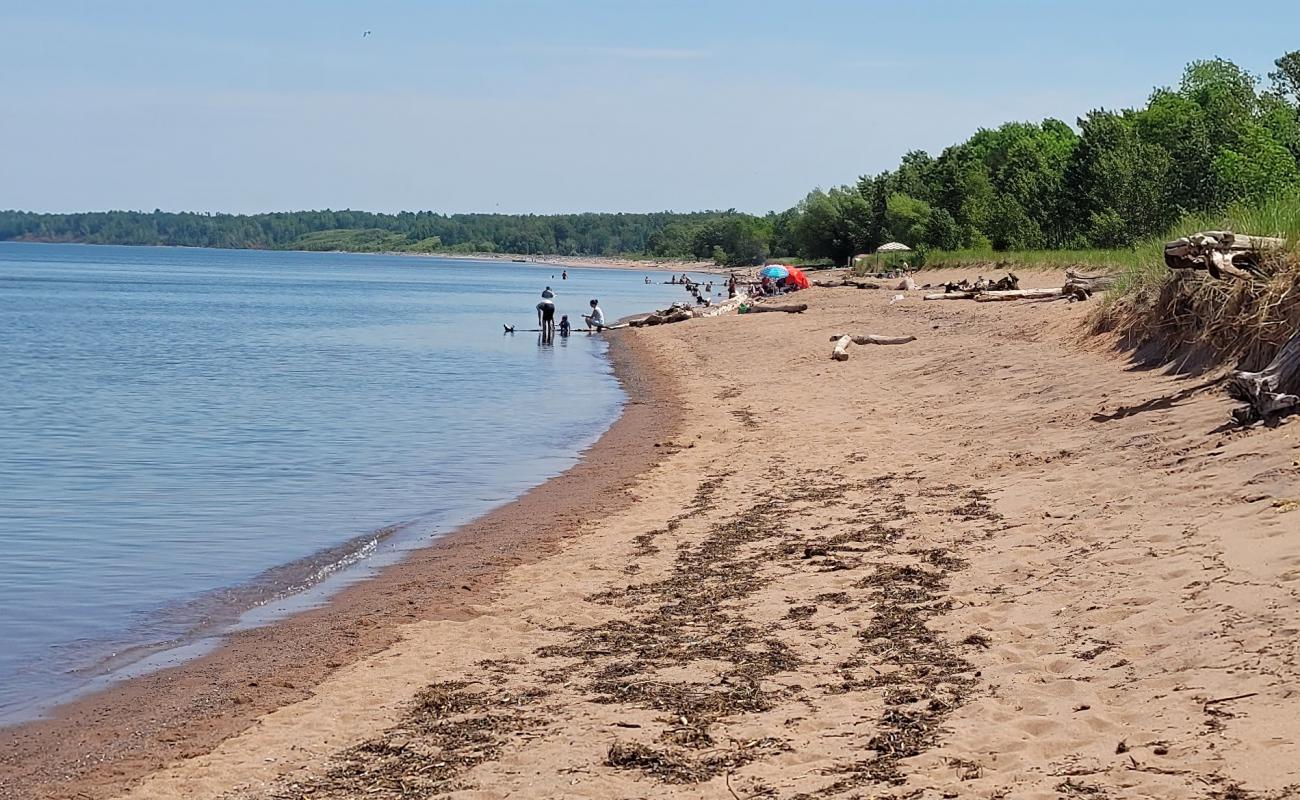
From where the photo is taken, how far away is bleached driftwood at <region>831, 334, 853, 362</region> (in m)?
24.2

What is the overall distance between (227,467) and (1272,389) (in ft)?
40.4

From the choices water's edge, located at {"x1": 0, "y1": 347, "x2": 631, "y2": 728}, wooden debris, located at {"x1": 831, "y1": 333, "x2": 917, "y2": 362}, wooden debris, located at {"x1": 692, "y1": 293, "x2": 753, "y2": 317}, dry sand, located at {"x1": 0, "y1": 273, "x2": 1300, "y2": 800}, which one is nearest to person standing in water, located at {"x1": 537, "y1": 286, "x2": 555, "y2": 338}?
wooden debris, located at {"x1": 692, "y1": 293, "x2": 753, "y2": 317}

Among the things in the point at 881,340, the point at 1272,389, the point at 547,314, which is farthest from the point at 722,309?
the point at 1272,389

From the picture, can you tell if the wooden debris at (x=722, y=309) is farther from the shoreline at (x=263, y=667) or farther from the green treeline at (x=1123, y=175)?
the shoreline at (x=263, y=667)

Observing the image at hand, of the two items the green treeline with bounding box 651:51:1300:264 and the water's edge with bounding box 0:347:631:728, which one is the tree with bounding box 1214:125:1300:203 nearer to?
the green treeline with bounding box 651:51:1300:264

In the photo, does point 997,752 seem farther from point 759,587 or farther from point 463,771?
point 759,587

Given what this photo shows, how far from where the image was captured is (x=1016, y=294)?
1138 inches

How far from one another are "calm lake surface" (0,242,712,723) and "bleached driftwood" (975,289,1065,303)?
29.4ft

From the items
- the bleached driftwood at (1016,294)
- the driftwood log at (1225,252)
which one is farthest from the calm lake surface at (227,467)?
the bleached driftwood at (1016,294)

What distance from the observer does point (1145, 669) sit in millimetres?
6035

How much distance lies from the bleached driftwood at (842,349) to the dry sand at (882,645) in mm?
10431

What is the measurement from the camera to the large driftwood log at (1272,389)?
389 inches

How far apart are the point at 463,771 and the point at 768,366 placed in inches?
827

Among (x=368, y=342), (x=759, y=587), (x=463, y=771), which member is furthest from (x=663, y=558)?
(x=368, y=342)
